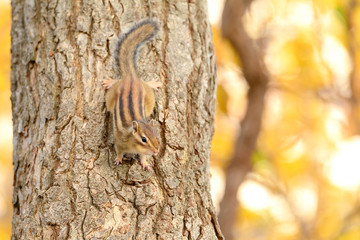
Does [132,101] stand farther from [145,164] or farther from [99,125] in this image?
[145,164]

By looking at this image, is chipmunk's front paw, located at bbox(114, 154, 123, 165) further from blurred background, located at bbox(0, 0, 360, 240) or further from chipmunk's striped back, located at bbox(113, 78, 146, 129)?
blurred background, located at bbox(0, 0, 360, 240)

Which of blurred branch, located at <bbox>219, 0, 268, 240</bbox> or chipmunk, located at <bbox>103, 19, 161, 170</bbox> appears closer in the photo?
chipmunk, located at <bbox>103, 19, 161, 170</bbox>

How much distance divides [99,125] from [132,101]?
0.28 m

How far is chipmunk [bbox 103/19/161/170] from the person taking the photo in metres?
2.90

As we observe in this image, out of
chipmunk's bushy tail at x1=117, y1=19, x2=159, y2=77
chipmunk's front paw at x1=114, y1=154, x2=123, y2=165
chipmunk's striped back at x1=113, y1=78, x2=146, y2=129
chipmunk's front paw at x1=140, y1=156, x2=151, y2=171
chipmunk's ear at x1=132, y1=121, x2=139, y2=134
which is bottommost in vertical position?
chipmunk's front paw at x1=140, y1=156, x2=151, y2=171

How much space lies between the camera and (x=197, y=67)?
3.25 metres

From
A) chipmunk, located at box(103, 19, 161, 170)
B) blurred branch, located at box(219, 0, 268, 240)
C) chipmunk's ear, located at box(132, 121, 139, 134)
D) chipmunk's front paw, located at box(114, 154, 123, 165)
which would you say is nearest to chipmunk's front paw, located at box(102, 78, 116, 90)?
chipmunk, located at box(103, 19, 161, 170)

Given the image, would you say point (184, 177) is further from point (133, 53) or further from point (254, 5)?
point (254, 5)

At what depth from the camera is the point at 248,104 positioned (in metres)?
6.21

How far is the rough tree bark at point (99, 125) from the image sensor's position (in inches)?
107

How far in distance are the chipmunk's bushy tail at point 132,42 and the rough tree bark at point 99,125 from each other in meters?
0.07

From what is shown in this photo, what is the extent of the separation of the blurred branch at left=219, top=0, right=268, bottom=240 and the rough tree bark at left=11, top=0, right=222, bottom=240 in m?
2.45

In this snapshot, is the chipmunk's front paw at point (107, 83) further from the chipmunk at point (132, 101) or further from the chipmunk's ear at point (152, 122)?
the chipmunk's ear at point (152, 122)

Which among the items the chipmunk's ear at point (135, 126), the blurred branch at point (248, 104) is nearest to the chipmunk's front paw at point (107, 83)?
the chipmunk's ear at point (135, 126)
